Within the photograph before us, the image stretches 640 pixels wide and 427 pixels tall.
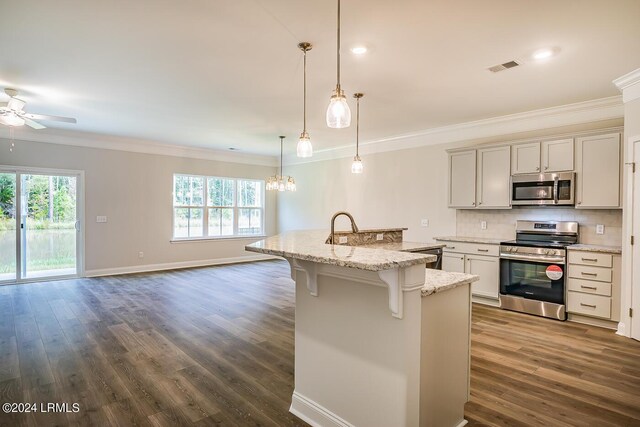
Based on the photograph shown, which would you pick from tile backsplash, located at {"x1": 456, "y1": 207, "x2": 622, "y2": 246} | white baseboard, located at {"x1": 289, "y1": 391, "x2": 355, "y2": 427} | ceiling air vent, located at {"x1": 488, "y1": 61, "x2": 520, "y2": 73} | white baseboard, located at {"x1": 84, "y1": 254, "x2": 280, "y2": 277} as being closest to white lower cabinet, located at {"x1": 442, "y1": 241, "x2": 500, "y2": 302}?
tile backsplash, located at {"x1": 456, "y1": 207, "x2": 622, "y2": 246}

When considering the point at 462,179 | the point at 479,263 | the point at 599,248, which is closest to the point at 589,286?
the point at 599,248

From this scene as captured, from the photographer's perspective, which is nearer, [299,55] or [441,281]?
[441,281]

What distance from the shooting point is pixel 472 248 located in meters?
4.94

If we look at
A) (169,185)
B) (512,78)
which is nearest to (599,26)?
(512,78)

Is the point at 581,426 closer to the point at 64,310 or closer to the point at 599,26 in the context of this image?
the point at 599,26

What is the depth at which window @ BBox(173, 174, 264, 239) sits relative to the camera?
7828 millimetres

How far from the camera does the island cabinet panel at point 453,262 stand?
5.03 m

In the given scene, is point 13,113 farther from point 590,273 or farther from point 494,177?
point 590,273

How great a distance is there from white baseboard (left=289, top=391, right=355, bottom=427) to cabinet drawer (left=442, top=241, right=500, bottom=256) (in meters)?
3.56

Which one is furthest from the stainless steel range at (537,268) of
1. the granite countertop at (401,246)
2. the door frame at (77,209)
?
the door frame at (77,209)

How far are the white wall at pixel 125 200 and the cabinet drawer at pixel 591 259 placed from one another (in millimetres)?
6956

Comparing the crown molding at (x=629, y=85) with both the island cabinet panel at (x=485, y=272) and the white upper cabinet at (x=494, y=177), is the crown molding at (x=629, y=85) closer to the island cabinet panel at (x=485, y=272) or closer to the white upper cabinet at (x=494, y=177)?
the white upper cabinet at (x=494, y=177)

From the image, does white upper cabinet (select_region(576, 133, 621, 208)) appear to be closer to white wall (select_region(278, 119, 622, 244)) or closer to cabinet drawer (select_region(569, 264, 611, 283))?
white wall (select_region(278, 119, 622, 244))
